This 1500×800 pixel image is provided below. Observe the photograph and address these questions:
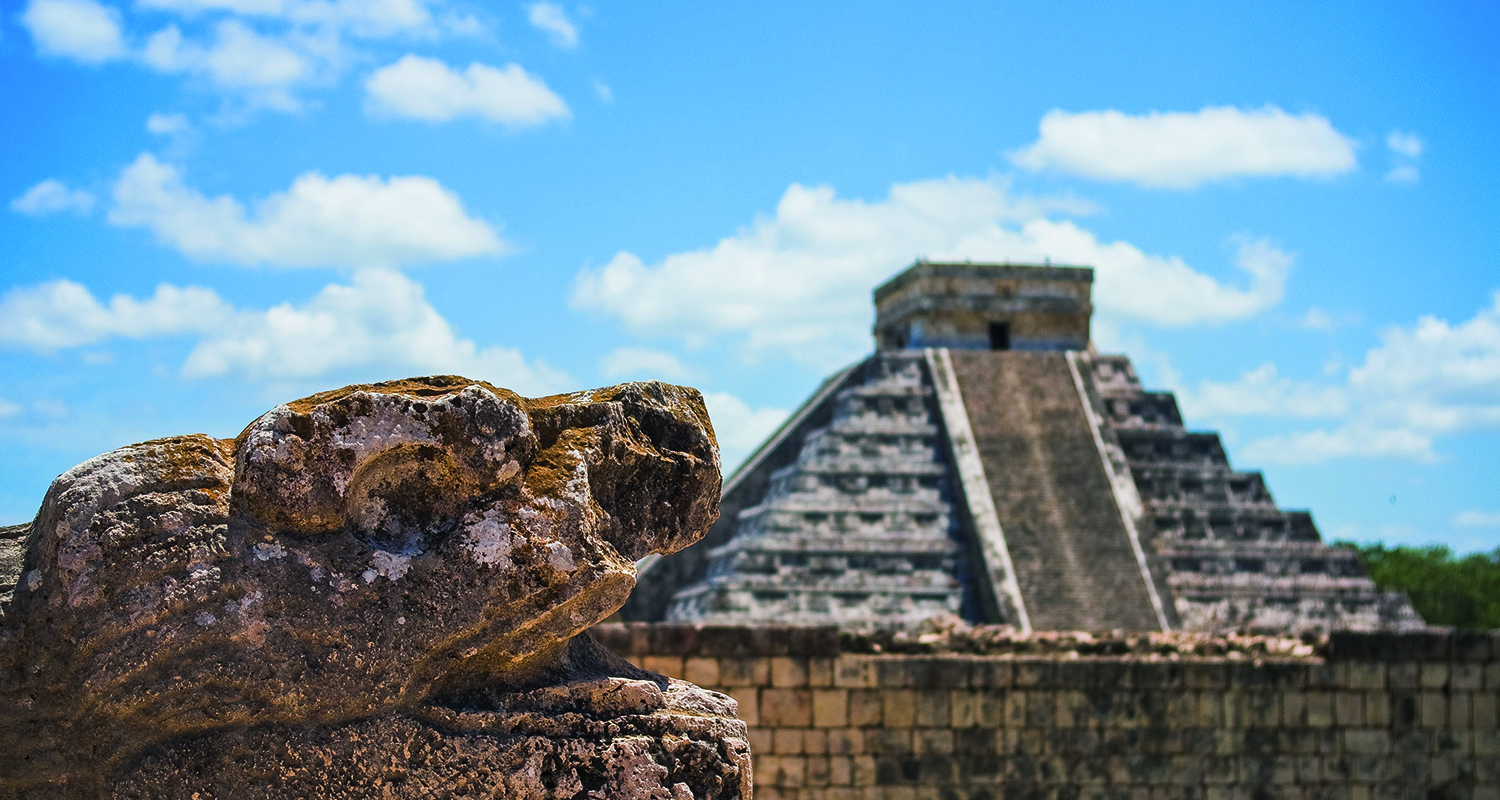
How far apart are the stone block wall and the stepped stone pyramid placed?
31.3 feet

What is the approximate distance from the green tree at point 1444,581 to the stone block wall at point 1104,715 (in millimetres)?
26525

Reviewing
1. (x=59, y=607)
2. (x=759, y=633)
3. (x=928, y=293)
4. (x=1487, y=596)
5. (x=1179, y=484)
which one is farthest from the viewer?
(x=1487, y=596)

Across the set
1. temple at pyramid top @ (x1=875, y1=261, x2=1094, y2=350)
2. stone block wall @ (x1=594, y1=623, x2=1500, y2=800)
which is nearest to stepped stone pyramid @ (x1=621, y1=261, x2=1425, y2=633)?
temple at pyramid top @ (x1=875, y1=261, x2=1094, y2=350)

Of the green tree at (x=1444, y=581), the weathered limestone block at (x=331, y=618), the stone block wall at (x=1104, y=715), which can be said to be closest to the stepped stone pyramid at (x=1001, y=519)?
the stone block wall at (x=1104, y=715)

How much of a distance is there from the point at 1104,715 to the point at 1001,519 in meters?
12.9

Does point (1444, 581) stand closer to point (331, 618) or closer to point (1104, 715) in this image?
point (1104, 715)

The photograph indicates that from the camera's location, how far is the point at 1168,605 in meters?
24.0

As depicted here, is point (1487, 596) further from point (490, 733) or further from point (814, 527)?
point (490, 733)

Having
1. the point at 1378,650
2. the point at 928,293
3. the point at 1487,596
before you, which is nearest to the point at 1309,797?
the point at 1378,650

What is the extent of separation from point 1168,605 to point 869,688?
13.0 meters

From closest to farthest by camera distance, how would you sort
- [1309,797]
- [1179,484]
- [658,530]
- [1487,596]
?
[658,530] < [1309,797] < [1179,484] < [1487,596]

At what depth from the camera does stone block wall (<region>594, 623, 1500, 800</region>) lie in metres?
11.9

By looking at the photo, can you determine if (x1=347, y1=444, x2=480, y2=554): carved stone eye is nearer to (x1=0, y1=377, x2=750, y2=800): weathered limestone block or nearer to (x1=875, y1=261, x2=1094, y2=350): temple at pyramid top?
(x1=0, y1=377, x2=750, y2=800): weathered limestone block

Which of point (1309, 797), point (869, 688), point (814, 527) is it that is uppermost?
point (814, 527)
